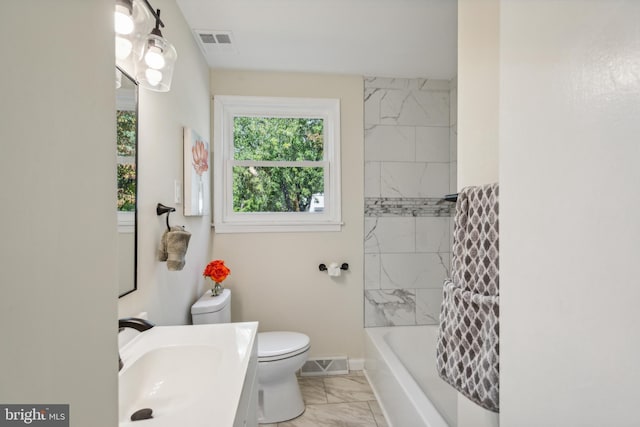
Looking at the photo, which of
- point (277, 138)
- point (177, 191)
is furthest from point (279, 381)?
point (277, 138)

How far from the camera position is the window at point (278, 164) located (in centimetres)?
261

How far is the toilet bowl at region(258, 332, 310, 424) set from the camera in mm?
1946

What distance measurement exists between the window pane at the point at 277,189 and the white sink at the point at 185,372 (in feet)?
4.80

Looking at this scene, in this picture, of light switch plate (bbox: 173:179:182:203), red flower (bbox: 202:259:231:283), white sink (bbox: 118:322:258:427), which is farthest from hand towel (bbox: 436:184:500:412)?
red flower (bbox: 202:259:231:283)

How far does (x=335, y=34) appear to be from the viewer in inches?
81.0

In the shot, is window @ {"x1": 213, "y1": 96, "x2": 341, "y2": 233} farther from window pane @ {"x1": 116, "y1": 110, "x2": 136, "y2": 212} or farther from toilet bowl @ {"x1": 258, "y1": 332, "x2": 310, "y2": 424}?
window pane @ {"x1": 116, "y1": 110, "x2": 136, "y2": 212}

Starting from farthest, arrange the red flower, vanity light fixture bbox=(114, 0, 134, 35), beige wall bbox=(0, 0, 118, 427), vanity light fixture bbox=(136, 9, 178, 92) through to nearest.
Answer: the red flower → vanity light fixture bbox=(136, 9, 178, 92) → vanity light fixture bbox=(114, 0, 134, 35) → beige wall bbox=(0, 0, 118, 427)

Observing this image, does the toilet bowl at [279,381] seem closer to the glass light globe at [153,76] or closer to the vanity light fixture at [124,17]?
the glass light globe at [153,76]

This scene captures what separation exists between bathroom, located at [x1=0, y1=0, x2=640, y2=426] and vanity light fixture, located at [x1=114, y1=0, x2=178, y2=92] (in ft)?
2.79

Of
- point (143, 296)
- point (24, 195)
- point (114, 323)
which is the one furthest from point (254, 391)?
point (24, 195)

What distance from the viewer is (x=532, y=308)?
51 cm

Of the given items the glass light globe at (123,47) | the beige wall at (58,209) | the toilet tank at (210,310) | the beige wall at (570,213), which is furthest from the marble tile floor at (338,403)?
the glass light globe at (123,47)

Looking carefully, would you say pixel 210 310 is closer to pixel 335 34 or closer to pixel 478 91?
pixel 478 91

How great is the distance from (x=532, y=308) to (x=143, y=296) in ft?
4.39
